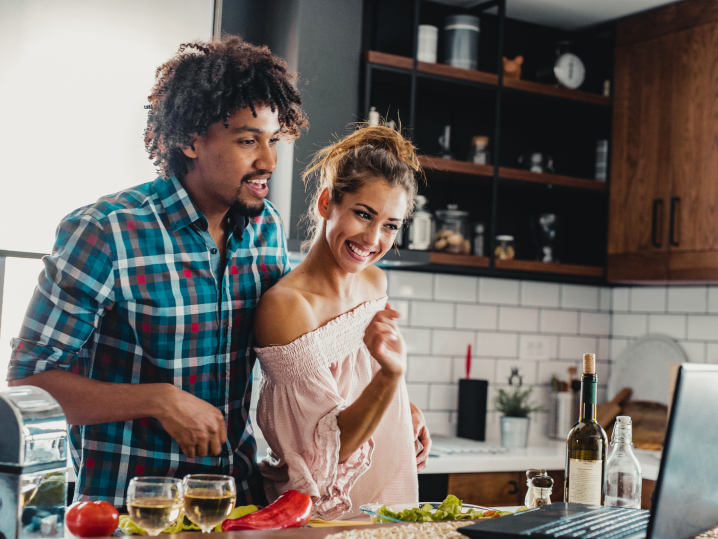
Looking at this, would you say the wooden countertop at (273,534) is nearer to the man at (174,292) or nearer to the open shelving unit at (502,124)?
the man at (174,292)

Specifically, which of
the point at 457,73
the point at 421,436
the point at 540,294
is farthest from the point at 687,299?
the point at 421,436

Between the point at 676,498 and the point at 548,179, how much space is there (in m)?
2.46

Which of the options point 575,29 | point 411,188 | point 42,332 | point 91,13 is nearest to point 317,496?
point 42,332

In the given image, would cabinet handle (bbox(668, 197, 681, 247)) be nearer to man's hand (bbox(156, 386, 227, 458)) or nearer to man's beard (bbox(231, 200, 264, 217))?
man's beard (bbox(231, 200, 264, 217))

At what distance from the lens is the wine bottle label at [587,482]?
55.3 inches

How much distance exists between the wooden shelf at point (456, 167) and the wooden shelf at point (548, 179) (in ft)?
0.24

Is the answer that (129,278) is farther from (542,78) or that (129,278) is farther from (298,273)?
(542,78)

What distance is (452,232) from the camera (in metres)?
3.29

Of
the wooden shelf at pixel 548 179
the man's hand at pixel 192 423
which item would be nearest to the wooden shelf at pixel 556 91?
the wooden shelf at pixel 548 179

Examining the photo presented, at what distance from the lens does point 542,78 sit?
364 cm

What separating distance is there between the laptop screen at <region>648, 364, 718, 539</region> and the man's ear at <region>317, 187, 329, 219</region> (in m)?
0.99

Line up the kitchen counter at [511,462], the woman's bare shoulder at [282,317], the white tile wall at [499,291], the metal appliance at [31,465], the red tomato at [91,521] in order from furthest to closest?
the white tile wall at [499,291] → the kitchen counter at [511,462] → the woman's bare shoulder at [282,317] → the red tomato at [91,521] → the metal appliance at [31,465]

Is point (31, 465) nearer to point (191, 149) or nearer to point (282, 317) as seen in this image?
point (282, 317)

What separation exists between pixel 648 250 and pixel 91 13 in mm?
2450
